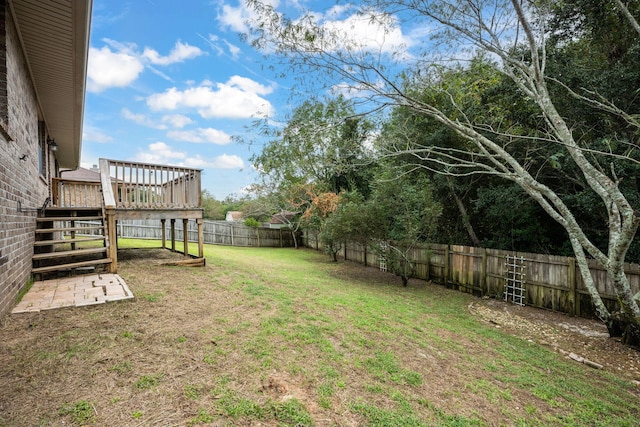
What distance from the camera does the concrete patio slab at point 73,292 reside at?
356 centimetres

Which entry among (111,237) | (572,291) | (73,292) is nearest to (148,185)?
(111,237)

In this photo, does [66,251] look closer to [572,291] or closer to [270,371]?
[270,371]

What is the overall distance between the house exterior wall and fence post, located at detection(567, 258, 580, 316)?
903cm

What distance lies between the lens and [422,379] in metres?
3.22

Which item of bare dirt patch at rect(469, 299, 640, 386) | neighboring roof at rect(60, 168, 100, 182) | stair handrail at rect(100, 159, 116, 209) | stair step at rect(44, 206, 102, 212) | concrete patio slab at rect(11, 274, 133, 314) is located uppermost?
neighboring roof at rect(60, 168, 100, 182)

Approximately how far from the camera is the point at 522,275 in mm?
7211

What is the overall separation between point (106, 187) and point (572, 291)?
9.55m

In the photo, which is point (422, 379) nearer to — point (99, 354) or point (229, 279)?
point (99, 354)

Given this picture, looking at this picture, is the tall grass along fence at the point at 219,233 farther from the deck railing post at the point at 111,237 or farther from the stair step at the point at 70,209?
the deck railing post at the point at 111,237

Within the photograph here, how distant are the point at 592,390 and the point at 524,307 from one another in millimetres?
3818

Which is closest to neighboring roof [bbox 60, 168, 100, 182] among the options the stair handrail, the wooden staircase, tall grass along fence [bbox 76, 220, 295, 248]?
tall grass along fence [bbox 76, 220, 295, 248]

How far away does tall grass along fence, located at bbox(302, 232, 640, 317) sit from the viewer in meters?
6.01

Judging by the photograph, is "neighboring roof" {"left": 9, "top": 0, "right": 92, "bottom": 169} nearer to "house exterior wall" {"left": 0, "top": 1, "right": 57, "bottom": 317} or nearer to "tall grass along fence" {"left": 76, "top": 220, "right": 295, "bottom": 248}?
"house exterior wall" {"left": 0, "top": 1, "right": 57, "bottom": 317}

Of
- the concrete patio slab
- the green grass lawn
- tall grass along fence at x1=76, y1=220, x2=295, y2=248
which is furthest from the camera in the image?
tall grass along fence at x1=76, y1=220, x2=295, y2=248
